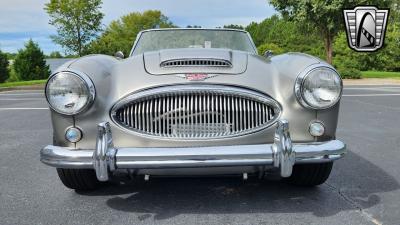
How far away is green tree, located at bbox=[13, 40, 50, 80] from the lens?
25953mm

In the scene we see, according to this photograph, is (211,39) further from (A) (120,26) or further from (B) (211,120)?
(A) (120,26)

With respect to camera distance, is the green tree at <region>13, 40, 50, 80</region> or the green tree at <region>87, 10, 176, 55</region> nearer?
the green tree at <region>13, 40, 50, 80</region>

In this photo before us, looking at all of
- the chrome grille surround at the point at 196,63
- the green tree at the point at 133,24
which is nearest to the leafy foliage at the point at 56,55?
the green tree at the point at 133,24

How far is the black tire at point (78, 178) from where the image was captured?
128 inches


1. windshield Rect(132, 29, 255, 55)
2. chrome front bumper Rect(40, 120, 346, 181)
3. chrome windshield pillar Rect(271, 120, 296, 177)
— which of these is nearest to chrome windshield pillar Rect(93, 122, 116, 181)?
chrome front bumper Rect(40, 120, 346, 181)

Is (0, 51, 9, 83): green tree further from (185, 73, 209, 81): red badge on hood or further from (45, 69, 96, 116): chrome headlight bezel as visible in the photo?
(185, 73, 209, 81): red badge on hood

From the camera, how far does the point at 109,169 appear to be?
103 inches

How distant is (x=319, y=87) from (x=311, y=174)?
0.75m

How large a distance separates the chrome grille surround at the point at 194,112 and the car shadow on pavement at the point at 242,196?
0.60 meters

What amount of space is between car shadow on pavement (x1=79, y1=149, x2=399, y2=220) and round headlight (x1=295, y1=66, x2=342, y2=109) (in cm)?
77

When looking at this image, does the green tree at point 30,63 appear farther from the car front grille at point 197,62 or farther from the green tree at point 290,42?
the car front grille at point 197,62

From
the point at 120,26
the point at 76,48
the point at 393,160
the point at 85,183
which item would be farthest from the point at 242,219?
the point at 120,26

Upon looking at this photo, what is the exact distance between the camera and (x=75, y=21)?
26672mm

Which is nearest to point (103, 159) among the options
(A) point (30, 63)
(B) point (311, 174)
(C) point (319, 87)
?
(C) point (319, 87)
